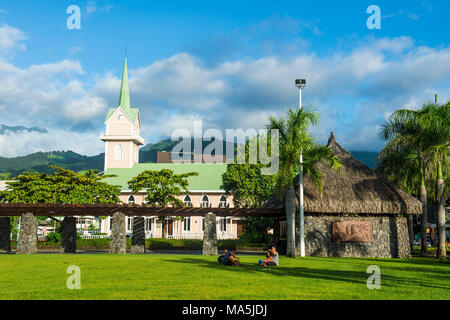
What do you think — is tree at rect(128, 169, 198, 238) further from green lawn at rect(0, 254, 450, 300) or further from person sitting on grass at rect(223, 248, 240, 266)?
green lawn at rect(0, 254, 450, 300)

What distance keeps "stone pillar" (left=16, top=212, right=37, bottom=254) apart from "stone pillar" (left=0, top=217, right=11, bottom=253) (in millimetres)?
2927

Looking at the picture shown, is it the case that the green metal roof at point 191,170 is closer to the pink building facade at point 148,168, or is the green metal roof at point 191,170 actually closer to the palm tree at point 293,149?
the pink building facade at point 148,168

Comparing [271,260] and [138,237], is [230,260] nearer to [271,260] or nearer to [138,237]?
[271,260]

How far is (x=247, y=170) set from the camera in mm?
47094

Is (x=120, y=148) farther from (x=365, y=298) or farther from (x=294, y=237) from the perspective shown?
(x=365, y=298)

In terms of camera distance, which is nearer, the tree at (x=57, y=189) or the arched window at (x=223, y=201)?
the tree at (x=57, y=189)

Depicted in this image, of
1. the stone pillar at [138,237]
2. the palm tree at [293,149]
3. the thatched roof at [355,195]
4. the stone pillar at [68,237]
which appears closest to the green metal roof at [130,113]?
the stone pillar at [68,237]

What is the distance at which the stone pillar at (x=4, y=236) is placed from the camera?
2997 centimetres

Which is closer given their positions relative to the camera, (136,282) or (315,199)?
(136,282)

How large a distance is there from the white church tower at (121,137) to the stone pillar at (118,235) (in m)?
29.9

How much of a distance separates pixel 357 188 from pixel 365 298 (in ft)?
64.2
